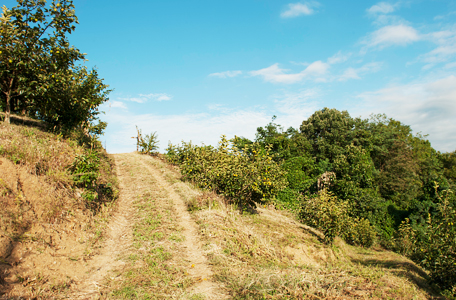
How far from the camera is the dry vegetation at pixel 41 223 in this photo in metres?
4.59

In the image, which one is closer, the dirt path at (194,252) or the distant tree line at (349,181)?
the dirt path at (194,252)

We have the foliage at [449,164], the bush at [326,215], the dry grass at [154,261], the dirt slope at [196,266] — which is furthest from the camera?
the foliage at [449,164]

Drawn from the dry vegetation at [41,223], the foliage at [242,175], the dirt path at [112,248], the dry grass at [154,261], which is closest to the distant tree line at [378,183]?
A: the foliage at [242,175]

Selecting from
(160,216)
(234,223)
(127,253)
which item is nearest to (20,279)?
(127,253)

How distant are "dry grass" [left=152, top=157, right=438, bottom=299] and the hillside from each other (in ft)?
0.10

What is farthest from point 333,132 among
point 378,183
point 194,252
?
point 194,252

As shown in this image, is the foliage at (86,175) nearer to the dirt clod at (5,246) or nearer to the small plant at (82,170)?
the small plant at (82,170)

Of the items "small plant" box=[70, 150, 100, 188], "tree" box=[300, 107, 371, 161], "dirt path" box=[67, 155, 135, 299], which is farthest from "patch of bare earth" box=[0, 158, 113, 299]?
"tree" box=[300, 107, 371, 161]

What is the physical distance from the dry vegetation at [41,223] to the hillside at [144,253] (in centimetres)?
2

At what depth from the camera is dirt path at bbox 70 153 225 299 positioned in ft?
16.5

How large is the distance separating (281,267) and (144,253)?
3625 millimetres

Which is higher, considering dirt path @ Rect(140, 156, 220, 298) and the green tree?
the green tree

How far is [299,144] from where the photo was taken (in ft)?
93.4

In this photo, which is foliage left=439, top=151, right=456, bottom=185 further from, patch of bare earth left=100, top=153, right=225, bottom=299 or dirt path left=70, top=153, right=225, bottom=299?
patch of bare earth left=100, top=153, right=225, bottom=299
